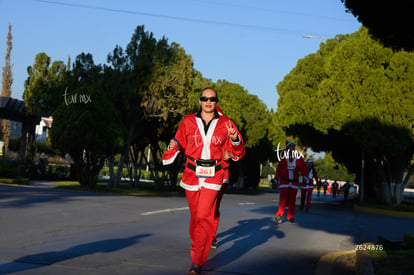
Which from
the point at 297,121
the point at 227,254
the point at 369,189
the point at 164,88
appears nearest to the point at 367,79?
the point at 297,121

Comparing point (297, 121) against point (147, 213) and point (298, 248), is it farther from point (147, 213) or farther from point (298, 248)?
point (298, 248)

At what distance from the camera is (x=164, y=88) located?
3186cm

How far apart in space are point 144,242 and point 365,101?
2025 centimetres

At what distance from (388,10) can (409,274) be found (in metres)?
3.66

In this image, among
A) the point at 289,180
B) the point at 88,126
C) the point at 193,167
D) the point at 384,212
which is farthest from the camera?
the point at 88,126

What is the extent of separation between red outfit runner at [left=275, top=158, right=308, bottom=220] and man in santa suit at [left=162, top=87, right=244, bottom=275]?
764 cm

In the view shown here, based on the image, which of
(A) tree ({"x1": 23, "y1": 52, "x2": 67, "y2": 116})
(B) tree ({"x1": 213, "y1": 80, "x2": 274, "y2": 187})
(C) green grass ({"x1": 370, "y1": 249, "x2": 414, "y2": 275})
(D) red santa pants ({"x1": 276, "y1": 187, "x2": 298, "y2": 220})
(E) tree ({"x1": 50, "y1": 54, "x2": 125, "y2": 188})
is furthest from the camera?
(B) tree ({"x1": 213, "y1": 80, "x2": 274, "y2": 187})

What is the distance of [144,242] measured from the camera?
31.3ft

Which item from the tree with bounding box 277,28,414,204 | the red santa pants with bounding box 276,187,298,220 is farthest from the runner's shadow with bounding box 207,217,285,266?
the tree with bounding box 277,28,414,204

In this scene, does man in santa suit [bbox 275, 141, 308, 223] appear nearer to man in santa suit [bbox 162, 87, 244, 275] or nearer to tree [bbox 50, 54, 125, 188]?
man in santa suit [bbox 162, 87, 244, 275]

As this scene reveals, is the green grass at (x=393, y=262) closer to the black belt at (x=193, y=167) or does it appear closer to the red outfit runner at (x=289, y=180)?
the black belt at (x=193, y=167)

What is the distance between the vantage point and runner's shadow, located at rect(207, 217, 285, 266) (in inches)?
323

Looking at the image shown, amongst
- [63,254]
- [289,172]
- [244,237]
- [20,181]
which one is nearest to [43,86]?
[20,181]

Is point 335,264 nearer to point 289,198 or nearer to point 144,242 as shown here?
point 144,242
